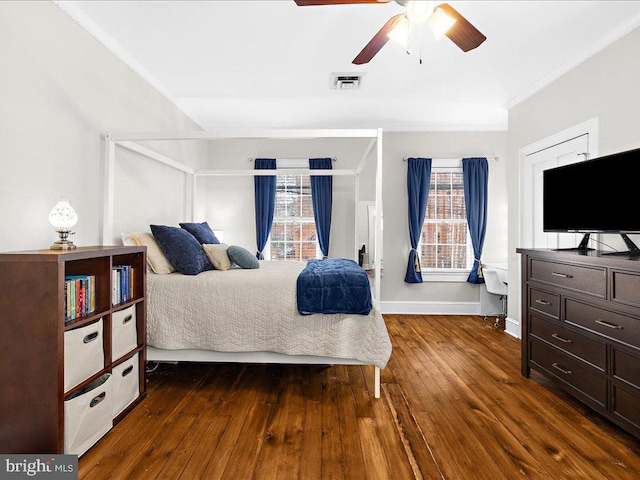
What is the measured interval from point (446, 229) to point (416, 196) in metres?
0.67

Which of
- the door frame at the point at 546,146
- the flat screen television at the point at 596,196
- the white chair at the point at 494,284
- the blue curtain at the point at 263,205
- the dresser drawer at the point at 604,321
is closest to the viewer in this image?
the dresser drawer at the point at 604,321

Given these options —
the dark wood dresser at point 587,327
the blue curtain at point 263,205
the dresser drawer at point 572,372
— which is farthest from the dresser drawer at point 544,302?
the blue curtain at point 263,205

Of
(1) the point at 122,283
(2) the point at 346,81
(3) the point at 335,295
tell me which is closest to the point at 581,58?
(2) the point at 346,81

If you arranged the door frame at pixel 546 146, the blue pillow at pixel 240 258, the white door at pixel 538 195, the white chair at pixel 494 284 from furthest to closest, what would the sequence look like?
the white chair at pixel 494 284 < the white door at pixel 538 195 < the blue pillow at pixel 240 258 < the door frame at pixel 546 146

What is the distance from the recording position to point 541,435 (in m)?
1.96

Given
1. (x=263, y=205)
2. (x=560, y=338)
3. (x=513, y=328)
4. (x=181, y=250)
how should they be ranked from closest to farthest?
(x=560, y=338) < (x=181, y=250) < (x=513, y=328) < (x=263, y=205)

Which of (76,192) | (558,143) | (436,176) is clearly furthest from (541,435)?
(436,176)

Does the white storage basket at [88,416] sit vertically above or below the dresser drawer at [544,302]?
below

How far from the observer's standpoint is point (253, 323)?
94.4 inches

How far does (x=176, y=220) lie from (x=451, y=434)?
3.42 meters

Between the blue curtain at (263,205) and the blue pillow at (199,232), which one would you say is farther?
the blue curtain at (263,205)

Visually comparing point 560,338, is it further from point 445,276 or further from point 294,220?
point 294,220

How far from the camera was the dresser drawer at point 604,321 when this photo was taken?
1.88 metres

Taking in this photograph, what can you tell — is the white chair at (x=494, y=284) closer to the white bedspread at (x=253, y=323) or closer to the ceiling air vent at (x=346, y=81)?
the white bedspread at (x=253, y=323)
